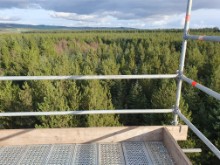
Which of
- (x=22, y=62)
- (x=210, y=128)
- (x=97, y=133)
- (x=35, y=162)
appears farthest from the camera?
(x=22, y=62)

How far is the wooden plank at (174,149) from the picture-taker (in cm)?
224

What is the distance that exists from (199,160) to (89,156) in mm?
11509

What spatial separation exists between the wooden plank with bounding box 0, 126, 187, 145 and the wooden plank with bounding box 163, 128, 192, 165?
118 millimetres

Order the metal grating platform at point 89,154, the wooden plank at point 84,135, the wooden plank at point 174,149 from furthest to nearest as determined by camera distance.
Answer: the wooden plank at point 84,135 < the metal grating platform at point 89,154 < the wooden plank at point 174,149

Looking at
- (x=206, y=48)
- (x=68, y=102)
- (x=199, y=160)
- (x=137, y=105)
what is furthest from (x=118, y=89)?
(x=206, y=48)

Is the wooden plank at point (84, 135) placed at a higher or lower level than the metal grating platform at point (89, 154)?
higher

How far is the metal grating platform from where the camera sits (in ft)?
8.41

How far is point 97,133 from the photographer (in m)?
2.91

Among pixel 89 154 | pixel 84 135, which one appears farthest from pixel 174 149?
pixel 84 135

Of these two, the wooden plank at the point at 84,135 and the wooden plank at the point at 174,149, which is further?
the wooden plank at the point at 84,135

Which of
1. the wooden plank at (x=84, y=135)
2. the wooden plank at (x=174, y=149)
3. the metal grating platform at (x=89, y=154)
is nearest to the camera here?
the wooden plank at (x=174, y=149)

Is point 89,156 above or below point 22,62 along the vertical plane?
above

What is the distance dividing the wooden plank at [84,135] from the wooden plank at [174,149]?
0.12m

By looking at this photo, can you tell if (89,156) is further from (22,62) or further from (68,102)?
(22,62)
